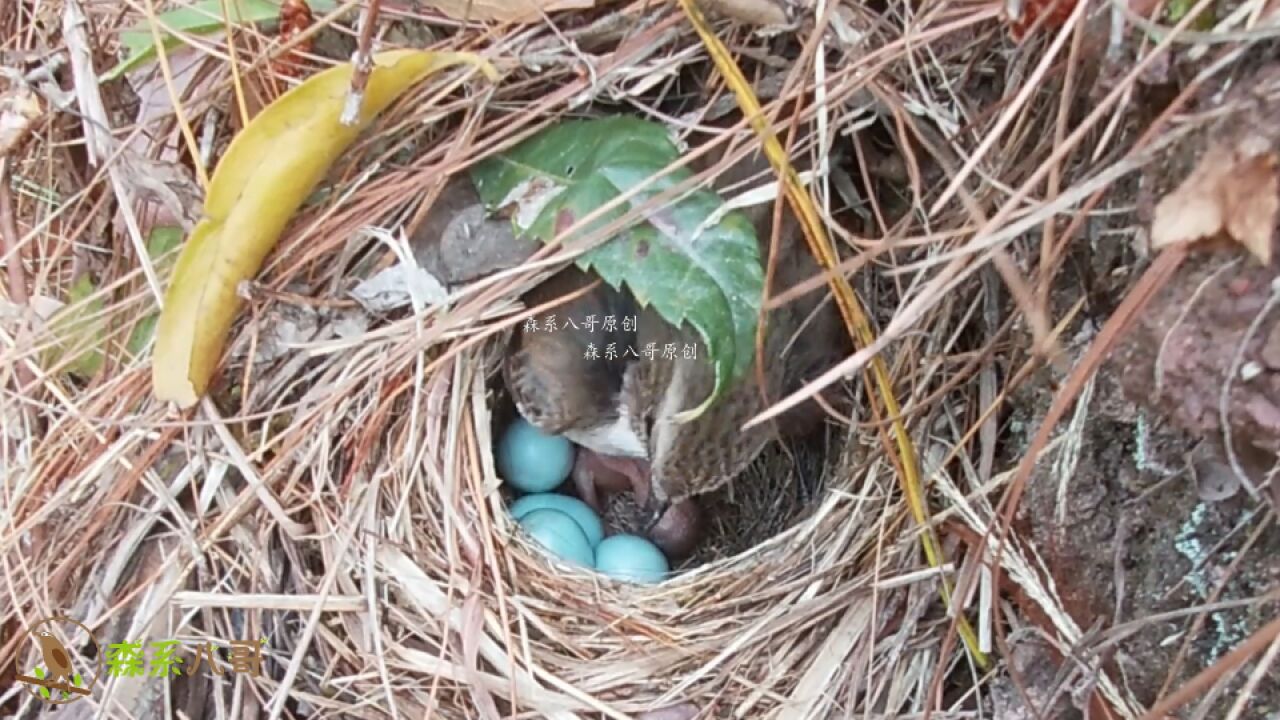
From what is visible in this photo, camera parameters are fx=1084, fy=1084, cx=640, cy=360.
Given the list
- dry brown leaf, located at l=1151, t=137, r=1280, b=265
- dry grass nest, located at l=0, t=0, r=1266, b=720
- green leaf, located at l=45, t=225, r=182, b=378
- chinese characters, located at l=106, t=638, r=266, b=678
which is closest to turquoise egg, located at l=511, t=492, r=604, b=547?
dry grass nest, located at l=0, t=0, r=1266, b=720

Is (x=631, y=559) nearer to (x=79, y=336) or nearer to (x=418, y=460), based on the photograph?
(x=418, y=460)

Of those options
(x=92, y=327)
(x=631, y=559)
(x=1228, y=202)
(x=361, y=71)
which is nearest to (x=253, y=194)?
(x=361, y=71)

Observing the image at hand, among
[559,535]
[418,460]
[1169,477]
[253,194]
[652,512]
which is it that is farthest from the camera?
[652,512]

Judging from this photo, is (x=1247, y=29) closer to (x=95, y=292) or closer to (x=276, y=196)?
(x=276, y=196)

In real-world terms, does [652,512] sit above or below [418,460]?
below

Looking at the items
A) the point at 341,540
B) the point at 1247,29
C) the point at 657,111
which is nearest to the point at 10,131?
the point at 341,540
